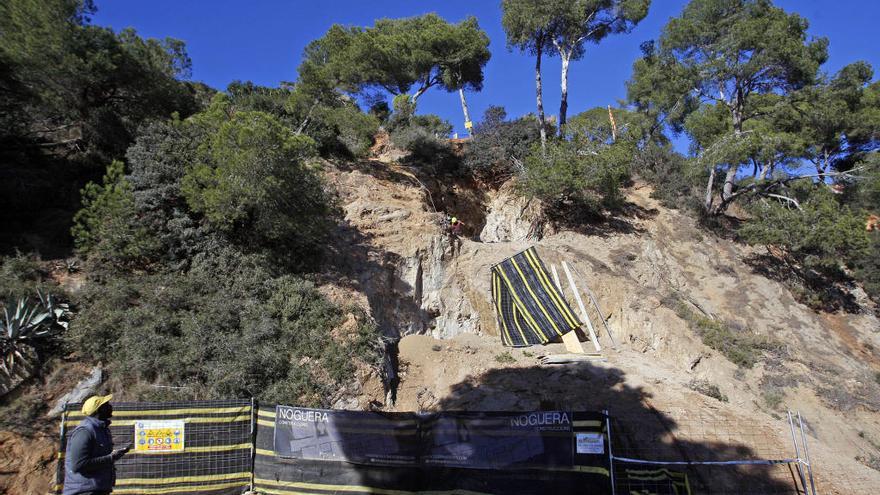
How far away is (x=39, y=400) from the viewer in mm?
8062

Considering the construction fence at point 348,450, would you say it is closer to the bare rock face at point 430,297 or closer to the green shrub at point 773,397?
the green shrub at point 773,397

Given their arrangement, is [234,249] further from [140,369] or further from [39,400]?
[39,400]

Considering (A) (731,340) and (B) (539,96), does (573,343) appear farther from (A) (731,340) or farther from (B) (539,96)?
(B) (539,96)

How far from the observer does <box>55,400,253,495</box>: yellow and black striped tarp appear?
264 inches

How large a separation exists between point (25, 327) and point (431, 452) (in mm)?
7724

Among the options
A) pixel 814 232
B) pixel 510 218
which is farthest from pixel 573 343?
pixel 814 232

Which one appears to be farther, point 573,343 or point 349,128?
point 349,128

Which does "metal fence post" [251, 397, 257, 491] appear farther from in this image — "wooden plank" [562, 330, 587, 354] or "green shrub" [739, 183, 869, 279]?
"green shrub" [739, 183, 869, 279]

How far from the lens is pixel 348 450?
690 centimetres

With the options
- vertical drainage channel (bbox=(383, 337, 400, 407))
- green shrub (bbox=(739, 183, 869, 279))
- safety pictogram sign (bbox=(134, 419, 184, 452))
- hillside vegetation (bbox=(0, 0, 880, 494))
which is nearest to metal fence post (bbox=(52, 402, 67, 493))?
safety pictogram sign (bbox=(134, 419, 184, 452))

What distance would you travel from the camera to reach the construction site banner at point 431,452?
629 cm

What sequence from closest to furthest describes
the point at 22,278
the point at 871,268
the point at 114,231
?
1. the point at 22,278
2. the point at 114,231
3. the point at 871,268

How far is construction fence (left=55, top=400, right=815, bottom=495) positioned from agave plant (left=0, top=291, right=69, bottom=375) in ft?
8.87

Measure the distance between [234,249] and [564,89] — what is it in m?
18.6
